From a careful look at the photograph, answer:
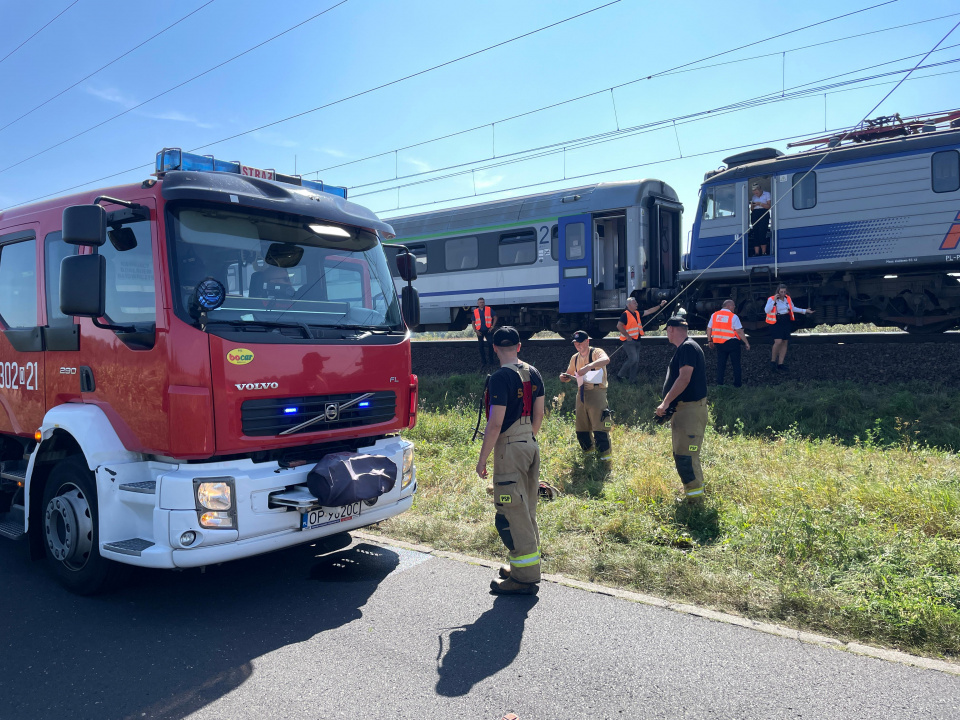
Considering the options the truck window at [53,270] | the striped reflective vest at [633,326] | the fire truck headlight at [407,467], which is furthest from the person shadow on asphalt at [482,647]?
the striped reflective vest at [633,326]

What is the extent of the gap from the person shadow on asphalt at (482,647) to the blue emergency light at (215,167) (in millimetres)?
3469

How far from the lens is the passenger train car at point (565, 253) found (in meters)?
15.7

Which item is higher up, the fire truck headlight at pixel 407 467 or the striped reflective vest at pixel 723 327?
Answer: the striped reflective vest at pixel 723 327

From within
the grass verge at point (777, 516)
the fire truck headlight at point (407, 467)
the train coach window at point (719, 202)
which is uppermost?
the train coach window at point (719, 202)

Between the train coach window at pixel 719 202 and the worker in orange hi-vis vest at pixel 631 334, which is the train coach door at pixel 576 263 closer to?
the train coach window at pixel 719 202

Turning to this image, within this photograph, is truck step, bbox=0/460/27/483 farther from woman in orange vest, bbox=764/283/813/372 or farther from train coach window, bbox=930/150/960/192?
train coach window, bbox=930/150/960/192

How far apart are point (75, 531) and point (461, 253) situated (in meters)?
15.0

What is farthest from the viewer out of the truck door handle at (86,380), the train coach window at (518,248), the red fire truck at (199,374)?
the train coach window at (518,248)

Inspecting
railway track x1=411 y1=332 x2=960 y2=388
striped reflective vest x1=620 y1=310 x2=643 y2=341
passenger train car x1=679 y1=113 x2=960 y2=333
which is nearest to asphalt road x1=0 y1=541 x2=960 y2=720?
striped reflective vest x1=620 y1=310 x2=643 y2=341

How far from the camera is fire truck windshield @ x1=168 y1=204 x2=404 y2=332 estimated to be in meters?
4.25

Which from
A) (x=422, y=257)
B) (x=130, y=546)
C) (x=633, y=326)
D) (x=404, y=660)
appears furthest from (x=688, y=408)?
(x=422, y=257)

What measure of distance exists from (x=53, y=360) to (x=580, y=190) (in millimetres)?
13281

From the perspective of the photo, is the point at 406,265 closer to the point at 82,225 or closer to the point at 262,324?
the point at 262,324

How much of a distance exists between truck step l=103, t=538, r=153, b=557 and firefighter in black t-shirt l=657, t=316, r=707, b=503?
4.32 metres
